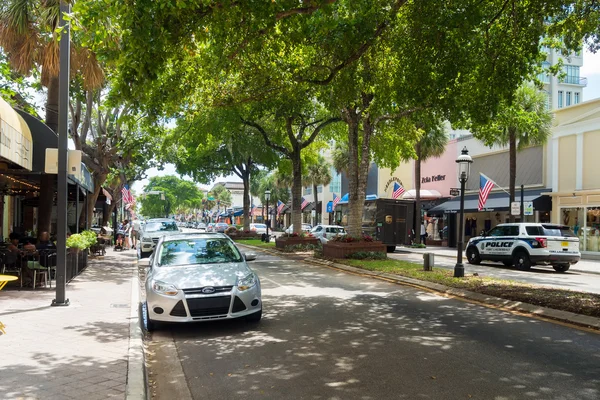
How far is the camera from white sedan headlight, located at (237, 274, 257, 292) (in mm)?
7626

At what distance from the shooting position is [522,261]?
18.2 m

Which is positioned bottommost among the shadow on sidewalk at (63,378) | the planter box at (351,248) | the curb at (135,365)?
the curb at (135,365)

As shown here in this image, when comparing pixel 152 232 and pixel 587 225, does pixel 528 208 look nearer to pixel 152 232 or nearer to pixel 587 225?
pixel 587 225

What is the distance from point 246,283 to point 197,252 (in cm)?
162

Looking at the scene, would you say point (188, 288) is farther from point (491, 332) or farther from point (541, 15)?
point (541, 15)

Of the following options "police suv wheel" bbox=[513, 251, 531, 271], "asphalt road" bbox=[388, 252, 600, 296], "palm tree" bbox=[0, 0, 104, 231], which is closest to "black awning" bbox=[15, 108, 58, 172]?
"palm tree" bbox=[0, 0, 104, 231]

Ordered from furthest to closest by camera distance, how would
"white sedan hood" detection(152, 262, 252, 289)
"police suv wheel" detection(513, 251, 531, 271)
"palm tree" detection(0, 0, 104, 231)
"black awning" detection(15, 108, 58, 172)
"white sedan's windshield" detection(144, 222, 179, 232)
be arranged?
"white sedan's windshield" detection(144, 222, 179, 232) < "police suv wheel" detection(513, 251, 531, 271) < "palm tree" detection(0, 0, 104, 231) < "black awning" detection(15, 108, 58, 172) < "white sedan hood" detection(152, 262, 252, 289)

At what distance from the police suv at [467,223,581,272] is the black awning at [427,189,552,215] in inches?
418

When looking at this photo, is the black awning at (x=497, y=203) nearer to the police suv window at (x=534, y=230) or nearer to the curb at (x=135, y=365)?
the police suv window at (x=534, y=230)

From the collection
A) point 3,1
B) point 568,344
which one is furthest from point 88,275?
point 568,344

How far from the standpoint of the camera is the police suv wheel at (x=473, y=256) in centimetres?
2032

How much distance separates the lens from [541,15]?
1016cm

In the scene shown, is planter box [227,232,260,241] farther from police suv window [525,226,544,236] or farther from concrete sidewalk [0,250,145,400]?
concrete sidewalk [0,250,145,400]

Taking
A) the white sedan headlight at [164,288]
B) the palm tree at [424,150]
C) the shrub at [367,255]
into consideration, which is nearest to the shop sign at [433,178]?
the palm tree at [424,150]
